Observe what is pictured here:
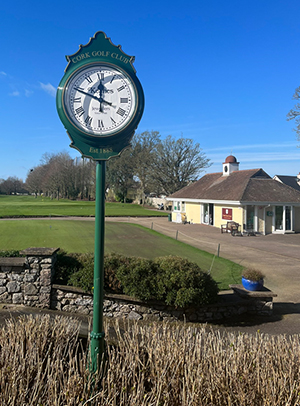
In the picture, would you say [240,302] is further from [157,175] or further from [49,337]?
[157,175]

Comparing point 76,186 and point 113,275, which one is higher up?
point 76,186

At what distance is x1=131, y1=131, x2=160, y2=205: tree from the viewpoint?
56.2m

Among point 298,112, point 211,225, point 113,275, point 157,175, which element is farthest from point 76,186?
point 113,275

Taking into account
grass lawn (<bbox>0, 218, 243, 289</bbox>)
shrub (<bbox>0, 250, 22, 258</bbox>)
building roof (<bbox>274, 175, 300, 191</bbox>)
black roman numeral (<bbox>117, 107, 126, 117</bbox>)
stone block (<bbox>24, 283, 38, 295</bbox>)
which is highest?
building roof (<bbox>274, 175, 300, 191</bbox>)

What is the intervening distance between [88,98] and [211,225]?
28.7m

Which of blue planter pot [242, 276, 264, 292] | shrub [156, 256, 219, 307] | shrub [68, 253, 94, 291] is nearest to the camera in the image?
shrub [156, 256, 219, 307]

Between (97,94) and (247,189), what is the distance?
2549 cm

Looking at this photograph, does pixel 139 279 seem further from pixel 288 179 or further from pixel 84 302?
pixel 288 179

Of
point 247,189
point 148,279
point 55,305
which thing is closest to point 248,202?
point 247,189

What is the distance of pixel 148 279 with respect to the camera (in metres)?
7.29

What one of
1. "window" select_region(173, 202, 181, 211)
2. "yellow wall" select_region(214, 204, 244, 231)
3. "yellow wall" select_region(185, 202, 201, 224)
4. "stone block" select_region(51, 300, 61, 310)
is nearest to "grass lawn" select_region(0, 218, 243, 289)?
"stone block" select_region(51, 300, 61, 310)

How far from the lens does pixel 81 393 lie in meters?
2.69

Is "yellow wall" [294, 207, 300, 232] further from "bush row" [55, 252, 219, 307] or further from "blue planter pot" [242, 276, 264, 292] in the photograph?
"bush row" [55, 252, 219, 307]

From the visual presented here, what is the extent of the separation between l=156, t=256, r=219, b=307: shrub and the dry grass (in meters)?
3.70
